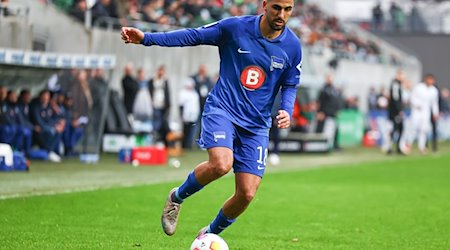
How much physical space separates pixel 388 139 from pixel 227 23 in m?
23.7

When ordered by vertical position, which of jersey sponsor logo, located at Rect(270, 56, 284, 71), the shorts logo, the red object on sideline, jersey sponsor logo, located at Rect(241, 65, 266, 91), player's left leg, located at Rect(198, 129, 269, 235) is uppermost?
jersey sponsor logo, located at Rect(270, 56, 284, 71)

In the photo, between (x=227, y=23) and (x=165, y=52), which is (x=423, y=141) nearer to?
(x=165, y=52)

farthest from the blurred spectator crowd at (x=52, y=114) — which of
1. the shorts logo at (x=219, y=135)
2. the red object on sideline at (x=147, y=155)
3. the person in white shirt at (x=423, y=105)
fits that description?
the shorts logo at (x=219, y=135)

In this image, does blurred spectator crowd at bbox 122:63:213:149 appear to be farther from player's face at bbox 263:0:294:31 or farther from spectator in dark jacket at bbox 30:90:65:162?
player's face at bbox 263:0:294:31

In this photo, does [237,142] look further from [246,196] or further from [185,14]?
[185,14]

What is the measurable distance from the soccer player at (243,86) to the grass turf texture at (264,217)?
121cm

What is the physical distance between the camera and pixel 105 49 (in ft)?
93.0

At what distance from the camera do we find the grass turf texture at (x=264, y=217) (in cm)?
1102

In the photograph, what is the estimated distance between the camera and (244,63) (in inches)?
380

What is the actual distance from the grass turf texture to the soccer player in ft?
3.98

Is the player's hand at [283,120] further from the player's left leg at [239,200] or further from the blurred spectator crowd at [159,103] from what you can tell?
the blurred spectator crowd at [159,103]

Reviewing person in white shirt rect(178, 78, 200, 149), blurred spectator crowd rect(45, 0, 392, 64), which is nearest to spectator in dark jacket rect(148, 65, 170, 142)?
person in white shirt rect(178, 78, 200, 149)

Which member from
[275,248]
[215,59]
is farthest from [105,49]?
[275,248]

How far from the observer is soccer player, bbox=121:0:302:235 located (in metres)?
9.52
